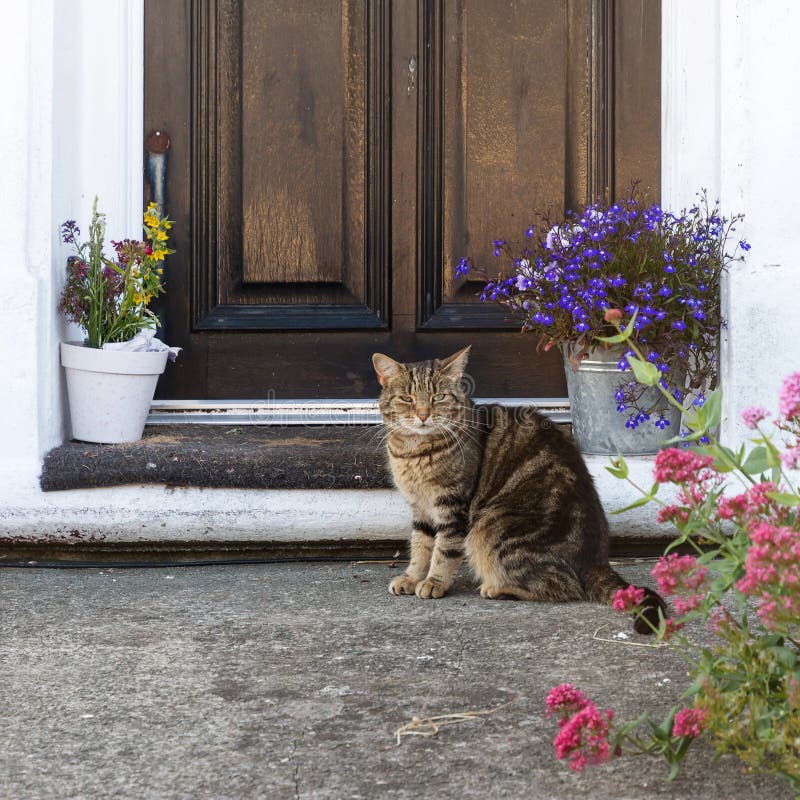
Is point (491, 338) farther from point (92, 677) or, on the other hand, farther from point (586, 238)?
point (92, 677)

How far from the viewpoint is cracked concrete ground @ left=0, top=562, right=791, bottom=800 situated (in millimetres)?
1657

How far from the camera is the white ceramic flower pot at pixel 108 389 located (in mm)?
3322

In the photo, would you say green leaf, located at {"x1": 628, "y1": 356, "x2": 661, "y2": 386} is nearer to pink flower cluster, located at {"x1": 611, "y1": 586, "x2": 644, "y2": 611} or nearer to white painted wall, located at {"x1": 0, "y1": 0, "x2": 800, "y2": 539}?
pink flower cluster, located at {"x1": 611, "y1": 586, "x2": 644, "y2": 611}

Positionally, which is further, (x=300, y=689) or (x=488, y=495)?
(x=488, y=495)

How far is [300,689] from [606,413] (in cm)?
158

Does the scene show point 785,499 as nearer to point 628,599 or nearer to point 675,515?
point 675,515

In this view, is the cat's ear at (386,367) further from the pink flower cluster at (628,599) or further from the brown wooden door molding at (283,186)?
the pink flower cluster at (628,599)

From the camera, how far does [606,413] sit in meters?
3.31

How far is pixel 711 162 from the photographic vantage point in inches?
134

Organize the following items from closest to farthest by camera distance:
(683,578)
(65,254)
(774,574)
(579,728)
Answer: (774,574) < (579,728) < (683,578) < (65,254)

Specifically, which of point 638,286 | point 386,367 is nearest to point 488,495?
point 386,367

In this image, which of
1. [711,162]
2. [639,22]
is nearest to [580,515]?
[711,162]

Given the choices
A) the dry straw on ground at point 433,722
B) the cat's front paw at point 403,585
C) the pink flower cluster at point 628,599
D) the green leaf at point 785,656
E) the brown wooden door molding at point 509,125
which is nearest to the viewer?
the green leaf at point 785,656

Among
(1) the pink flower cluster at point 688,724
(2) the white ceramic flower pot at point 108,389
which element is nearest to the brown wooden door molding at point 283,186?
(2) the white ceramic flower pot at point 108,389
